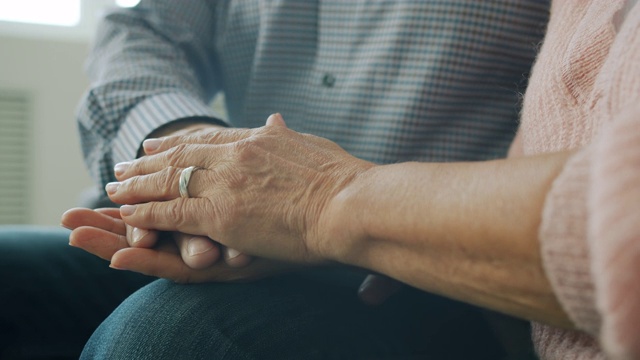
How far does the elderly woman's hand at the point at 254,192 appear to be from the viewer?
60 centimetres

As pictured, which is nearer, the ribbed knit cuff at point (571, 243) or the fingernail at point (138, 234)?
the ribbed knit cuff at point (571, 243)

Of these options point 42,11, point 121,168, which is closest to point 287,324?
point 121,168

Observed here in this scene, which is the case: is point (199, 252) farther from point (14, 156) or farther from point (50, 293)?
point (14, 156)

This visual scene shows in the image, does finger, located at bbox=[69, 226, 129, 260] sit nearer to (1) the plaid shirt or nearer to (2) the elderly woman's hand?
(2) the elderly woman's hand

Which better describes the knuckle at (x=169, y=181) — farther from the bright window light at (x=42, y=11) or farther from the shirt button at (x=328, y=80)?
the bright window light at (x=42, y=11)

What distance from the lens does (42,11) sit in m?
2.53

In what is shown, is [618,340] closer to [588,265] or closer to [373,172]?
[588,265]

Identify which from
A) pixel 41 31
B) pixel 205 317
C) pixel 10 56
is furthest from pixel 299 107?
pixel 41 31

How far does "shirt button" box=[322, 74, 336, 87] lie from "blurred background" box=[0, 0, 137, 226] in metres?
1.59

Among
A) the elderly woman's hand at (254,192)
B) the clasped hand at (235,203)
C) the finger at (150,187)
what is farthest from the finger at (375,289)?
the finger at (150,187)

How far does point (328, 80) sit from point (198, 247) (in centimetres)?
43

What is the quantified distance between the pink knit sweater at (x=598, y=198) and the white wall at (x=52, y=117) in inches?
82.6

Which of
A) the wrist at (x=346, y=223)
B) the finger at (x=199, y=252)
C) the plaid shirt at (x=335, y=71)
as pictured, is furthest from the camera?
the plaid shirt at (x=335, y=71)

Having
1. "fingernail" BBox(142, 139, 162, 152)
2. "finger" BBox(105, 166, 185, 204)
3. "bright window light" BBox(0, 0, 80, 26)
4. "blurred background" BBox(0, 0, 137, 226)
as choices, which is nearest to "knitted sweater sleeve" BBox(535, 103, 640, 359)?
"finger" BBox(105, 166, 185, 204)
